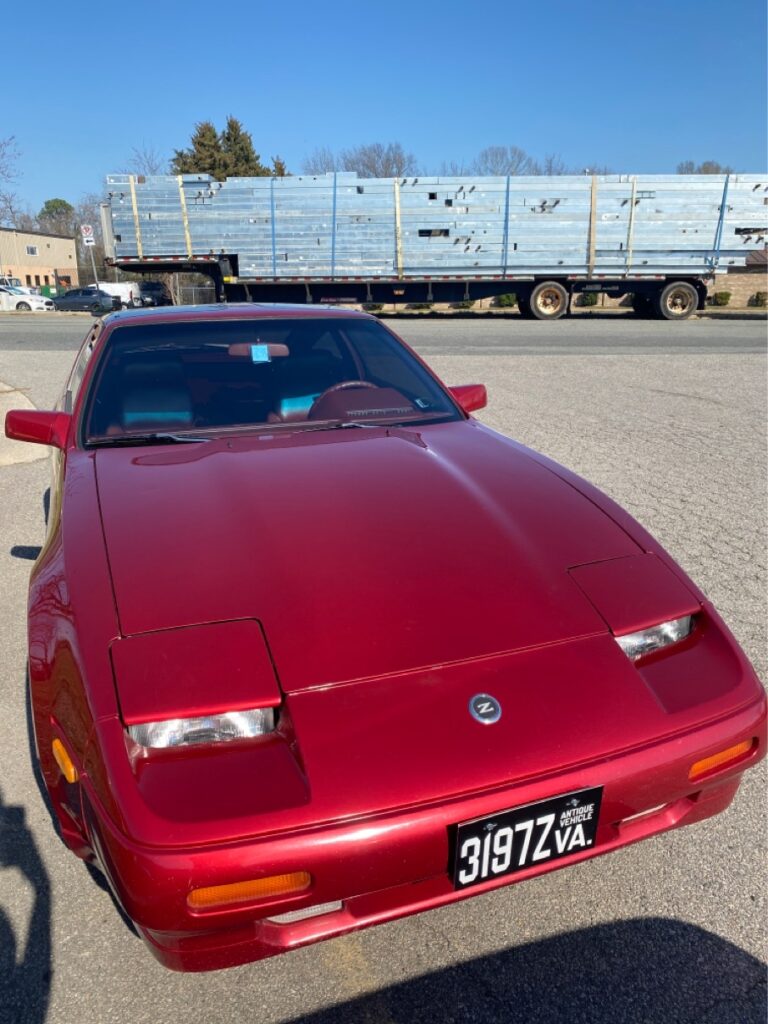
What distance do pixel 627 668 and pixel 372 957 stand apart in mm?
931

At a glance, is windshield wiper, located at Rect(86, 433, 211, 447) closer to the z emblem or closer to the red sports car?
the red sports car

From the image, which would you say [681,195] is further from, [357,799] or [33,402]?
[357,799]

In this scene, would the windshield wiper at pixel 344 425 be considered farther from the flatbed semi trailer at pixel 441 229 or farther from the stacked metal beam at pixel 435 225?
the stacked metal beam at pixel 435 225

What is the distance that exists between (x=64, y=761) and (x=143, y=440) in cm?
130

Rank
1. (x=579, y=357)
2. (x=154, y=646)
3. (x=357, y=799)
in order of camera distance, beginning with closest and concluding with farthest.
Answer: (x=357, y=799) < (x=154, y=646) < (x=579, y=357)

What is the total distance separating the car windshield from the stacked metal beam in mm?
18752

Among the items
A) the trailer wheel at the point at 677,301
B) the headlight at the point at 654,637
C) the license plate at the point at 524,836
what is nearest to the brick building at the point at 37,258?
the trailer wheel at the point at 677,301

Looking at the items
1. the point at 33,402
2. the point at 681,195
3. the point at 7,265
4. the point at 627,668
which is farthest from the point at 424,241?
the point at 7,265

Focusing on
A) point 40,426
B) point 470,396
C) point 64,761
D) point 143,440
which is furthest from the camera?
point 470,396

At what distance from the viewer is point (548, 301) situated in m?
21.8

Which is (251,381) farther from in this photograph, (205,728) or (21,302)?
(21,302)

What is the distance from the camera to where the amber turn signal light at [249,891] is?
135cm

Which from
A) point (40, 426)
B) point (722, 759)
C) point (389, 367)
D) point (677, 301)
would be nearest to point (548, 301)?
point (677, 301)

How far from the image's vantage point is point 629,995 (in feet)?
5.49
